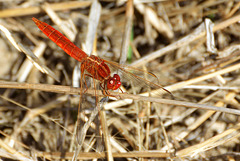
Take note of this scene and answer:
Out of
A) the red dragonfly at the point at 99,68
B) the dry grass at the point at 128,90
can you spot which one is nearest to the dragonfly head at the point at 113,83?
the red dragonfly at the point at 99,68

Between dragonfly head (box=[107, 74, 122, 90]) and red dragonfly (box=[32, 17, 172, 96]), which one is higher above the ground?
red dragonfly (box=[32, 17, 172, 96])

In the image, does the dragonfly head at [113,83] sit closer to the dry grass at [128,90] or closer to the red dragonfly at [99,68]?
the red dragonfly at [99,68]

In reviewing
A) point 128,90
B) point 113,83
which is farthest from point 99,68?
point 128,90

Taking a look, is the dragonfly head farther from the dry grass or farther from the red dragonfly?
the dry grass

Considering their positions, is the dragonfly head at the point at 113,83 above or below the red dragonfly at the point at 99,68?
below

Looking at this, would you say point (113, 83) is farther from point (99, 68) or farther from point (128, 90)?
point (128, 90)

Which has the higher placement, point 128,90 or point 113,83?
point 128,90

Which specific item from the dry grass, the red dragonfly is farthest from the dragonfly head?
the dry grass

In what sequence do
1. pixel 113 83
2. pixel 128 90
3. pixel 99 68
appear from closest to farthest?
pixel 113 83
pixel 99 68
pixel 128 90
